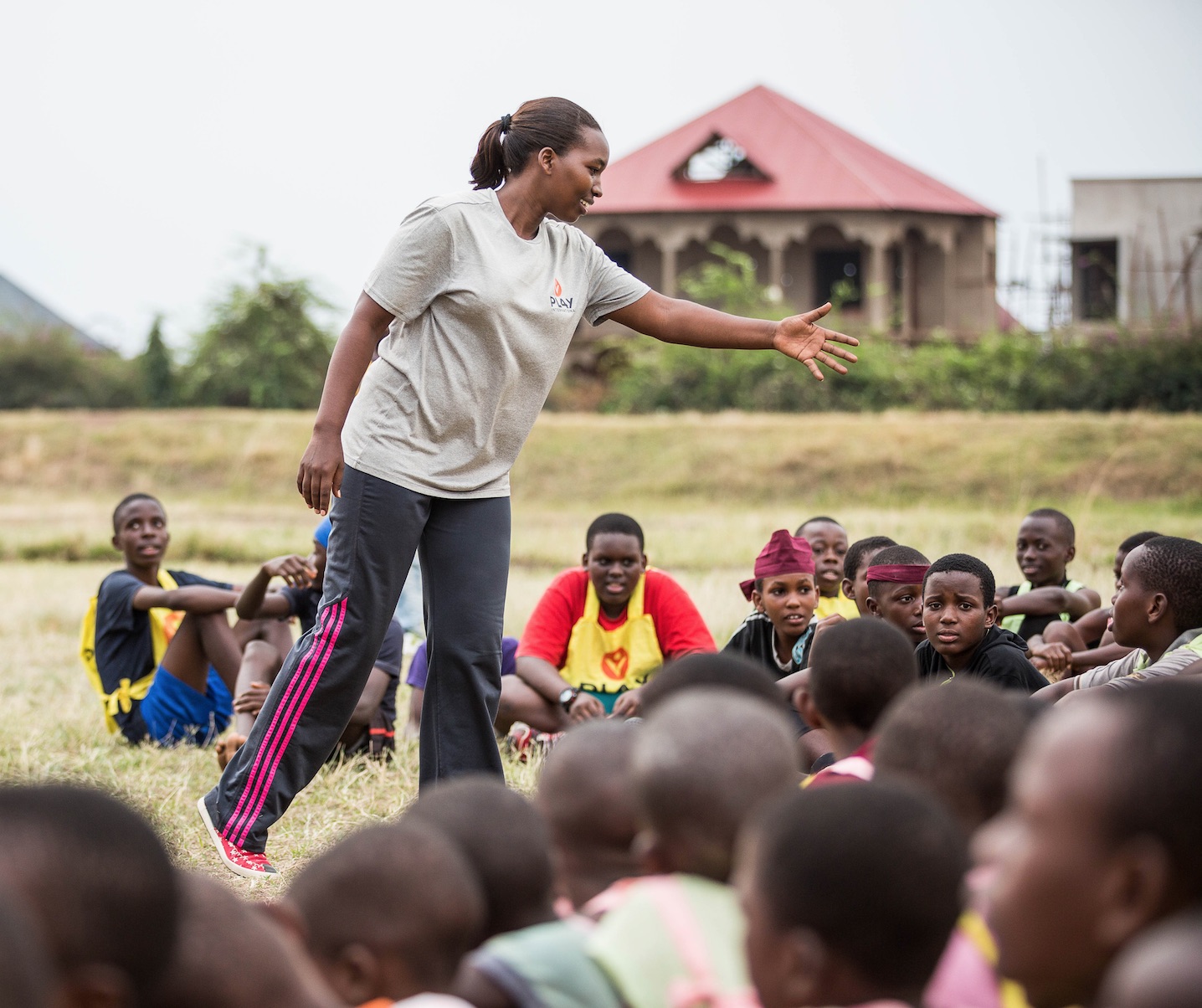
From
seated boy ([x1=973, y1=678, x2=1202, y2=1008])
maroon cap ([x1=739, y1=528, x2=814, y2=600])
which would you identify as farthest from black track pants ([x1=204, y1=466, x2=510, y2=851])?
seated boy ([x1=973, y1=678, x2=1202, y2=1008])

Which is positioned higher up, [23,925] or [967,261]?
[967,261]

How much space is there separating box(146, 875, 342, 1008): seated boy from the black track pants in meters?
1.97

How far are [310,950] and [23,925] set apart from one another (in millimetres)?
551

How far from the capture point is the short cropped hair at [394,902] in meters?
1.69

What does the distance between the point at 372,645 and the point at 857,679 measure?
1.48 m

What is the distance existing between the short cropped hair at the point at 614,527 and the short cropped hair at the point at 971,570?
145 cm

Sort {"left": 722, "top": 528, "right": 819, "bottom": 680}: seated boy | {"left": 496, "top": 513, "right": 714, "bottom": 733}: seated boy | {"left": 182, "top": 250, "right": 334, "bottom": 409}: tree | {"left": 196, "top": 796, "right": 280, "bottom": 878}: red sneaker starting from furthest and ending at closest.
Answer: {"left": 182, "top": 250, "right": 334, "bottom": 409}: tree, {"left": 496, "top": 513, "right": 714, "bottom": 733}: seated boy, {"left": 722, "top": 528, "right": 819, "bottom": 680}: seated boy, {"left": 196, "top": 796, "right": 280, "bottom": 878}: red sneaker

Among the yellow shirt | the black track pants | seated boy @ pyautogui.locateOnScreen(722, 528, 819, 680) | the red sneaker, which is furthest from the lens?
the yellow shirt

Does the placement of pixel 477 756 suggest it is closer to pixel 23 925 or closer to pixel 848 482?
pixel 23 925

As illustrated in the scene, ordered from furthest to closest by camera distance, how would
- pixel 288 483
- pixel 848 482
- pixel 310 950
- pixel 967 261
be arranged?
pixel 967 261 < pixel 288 483 < pixel 848 482 < pixel 310 950

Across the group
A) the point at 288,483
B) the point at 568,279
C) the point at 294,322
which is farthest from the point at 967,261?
the point at 568,279

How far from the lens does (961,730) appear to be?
207cm

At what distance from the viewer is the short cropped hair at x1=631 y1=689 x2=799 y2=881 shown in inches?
73.3

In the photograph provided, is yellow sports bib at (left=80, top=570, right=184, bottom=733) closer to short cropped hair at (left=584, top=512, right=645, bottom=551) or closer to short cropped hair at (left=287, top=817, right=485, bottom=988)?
short cropped hair at (left=584, top=512, right=645, bottom=551)
